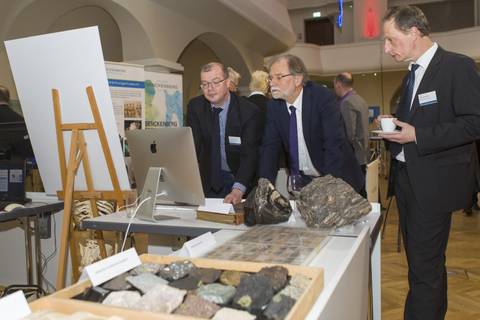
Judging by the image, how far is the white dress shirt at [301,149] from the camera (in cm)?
248

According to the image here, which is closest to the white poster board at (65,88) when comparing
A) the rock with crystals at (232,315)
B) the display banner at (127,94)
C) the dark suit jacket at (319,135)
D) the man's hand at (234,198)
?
the man's hand at (234,198)

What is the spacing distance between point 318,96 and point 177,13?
15.0 ft

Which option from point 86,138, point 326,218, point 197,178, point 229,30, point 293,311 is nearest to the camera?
point 293,311

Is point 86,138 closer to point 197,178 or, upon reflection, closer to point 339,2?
point 197,178

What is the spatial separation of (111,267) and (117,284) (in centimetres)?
6

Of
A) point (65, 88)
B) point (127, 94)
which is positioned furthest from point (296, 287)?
point (127, 94)

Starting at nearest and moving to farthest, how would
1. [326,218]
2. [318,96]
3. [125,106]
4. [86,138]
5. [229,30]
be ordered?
[326,218] → [318,96] → [86,138] → [125,106] → [229,30]

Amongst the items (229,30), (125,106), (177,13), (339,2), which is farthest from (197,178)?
(339,2)

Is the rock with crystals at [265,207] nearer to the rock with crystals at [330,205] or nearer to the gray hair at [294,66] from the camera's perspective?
the rock with crystals at [330,205]

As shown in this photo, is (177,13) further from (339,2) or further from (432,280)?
(339,2)

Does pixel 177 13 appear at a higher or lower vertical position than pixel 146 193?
higher

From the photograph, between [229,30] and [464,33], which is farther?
[464,33]

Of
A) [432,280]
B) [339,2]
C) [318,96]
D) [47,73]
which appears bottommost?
[432,280]

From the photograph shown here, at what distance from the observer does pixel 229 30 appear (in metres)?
8.29
